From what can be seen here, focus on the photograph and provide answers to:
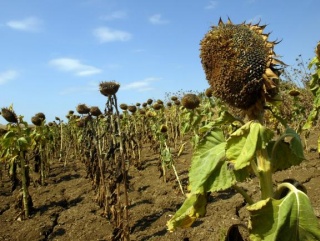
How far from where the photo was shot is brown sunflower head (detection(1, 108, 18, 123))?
20.0ft

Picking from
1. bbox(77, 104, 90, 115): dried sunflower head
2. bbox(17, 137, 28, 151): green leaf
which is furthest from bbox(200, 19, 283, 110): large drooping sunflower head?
bbox(77, 104, 90, 115): dried sunflower head

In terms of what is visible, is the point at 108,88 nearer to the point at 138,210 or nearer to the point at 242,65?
the point at 138,210

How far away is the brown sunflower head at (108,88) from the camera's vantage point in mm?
4355

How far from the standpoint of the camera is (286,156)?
2.22 m

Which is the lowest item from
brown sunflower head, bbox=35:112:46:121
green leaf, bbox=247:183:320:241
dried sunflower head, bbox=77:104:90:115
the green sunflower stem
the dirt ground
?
the dirt ground

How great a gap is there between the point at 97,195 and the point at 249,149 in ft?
15.3

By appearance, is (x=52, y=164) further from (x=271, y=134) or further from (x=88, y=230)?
(x=271, y=134)

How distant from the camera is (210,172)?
6.54ft

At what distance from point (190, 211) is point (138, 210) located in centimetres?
365

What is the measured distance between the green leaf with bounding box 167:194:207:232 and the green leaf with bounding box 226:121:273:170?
43cm

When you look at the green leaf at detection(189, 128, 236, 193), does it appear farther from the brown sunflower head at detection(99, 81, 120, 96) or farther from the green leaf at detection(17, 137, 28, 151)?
the green leaf at detection(17, 137, 28, 151)

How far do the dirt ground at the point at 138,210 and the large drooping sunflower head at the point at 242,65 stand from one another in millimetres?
2320

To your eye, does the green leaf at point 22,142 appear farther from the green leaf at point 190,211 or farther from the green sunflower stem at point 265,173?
the green sunflower stem at point 265,173

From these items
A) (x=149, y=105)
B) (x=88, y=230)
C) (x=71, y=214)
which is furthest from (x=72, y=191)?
(x=149, y=105)
